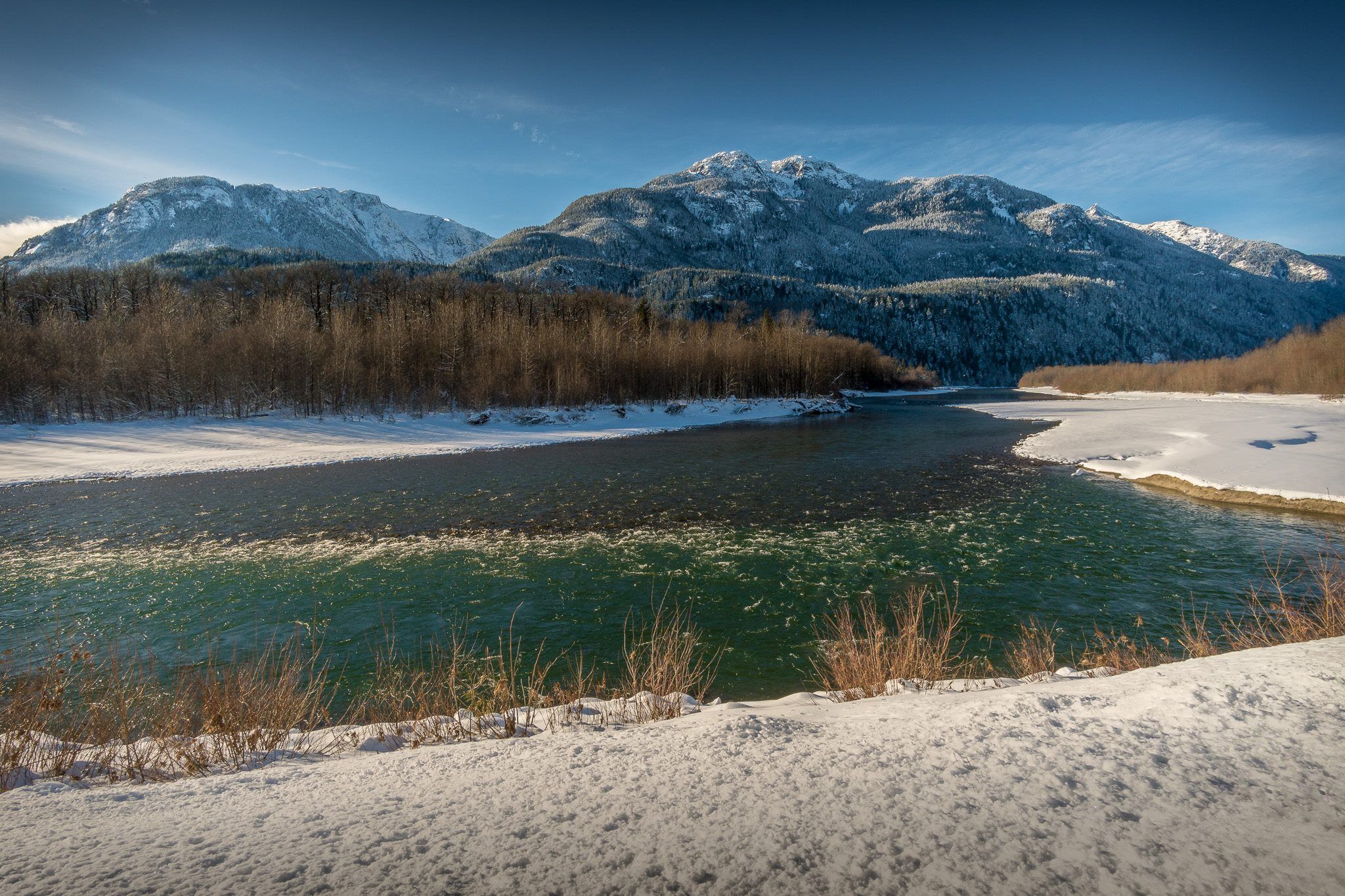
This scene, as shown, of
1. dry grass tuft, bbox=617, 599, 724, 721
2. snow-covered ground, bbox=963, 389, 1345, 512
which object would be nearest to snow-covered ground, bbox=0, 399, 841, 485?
dry grass tuft, bbox=617, 599, 724, 721

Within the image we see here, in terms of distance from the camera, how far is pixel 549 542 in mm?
13484

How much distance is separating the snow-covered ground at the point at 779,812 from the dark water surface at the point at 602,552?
3797 millimetres

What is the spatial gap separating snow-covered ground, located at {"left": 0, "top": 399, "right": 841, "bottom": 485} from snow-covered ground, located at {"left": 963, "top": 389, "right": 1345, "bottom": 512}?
25994mm

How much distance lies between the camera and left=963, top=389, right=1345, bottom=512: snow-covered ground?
1745cm

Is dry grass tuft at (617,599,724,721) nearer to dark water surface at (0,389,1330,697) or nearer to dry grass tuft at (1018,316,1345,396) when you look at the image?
dark water surface at (0,389,1330,697)

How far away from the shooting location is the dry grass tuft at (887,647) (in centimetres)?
583

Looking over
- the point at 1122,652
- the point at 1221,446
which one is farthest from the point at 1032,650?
the point at 1221,446

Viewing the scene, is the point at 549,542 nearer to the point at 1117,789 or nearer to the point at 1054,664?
the point at 1054,664

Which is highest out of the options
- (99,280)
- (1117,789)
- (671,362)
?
(99,280)

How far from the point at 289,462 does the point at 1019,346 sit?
8867 inches

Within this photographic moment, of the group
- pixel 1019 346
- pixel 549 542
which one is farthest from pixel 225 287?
pixel 1019 346

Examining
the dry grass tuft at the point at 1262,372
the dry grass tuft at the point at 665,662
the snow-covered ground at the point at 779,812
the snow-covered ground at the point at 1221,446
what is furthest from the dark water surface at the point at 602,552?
the dry grass tuft at the point at 1262,372

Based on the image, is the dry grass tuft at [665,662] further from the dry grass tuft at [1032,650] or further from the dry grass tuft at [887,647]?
the dry grass tuft at [1032,650]

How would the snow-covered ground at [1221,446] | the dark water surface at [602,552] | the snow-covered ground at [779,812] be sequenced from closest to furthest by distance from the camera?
1. the snow-covered ground at [779,812]
2. the dark water surface at [602,552]
3. the snow-covered ground at [1221,446]
